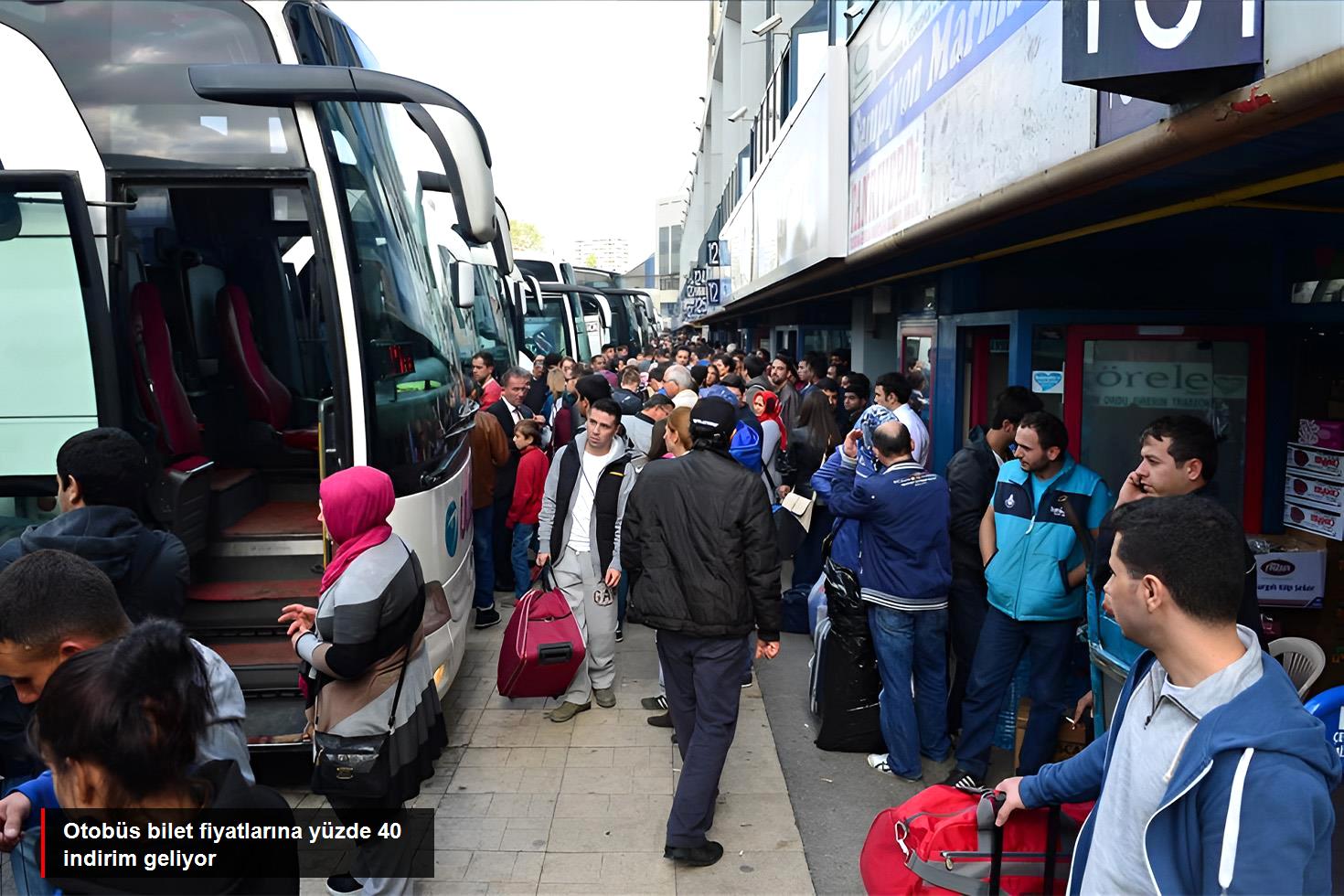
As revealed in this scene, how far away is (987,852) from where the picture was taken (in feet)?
8.59

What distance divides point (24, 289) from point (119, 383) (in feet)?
1.79

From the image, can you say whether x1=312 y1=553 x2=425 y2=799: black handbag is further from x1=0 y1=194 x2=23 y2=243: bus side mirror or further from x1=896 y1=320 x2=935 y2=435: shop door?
x1=896 y1=320 x2=935 y2=435: shop door

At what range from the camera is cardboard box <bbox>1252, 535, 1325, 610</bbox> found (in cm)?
466

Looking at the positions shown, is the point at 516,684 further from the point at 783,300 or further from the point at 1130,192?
the point at 783,300

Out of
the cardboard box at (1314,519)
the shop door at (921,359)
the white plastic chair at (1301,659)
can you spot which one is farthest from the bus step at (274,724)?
the shop door at (921,359)

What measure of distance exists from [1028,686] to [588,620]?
2462 mm

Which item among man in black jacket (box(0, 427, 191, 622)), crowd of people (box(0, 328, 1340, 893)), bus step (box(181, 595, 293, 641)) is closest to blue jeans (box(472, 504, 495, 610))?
crowd of people (box(0, 328, 1340, 893))

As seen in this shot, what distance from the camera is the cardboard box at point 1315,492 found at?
4.81m

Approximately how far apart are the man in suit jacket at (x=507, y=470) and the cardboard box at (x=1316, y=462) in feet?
16.2

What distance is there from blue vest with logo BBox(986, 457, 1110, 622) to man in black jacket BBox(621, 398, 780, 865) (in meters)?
1.06

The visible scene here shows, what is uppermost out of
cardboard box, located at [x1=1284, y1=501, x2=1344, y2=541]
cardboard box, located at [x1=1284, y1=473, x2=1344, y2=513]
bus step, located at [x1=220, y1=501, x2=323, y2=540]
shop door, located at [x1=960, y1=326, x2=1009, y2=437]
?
shop door, located at [x1=960, y1=326, x2=1009, y2=437]

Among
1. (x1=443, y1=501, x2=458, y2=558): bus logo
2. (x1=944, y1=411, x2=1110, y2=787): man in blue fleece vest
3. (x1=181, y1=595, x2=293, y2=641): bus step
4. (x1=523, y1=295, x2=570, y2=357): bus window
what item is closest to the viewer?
(x1=944, y1=411, x2=1110, y2=787): man in blue fleece vest

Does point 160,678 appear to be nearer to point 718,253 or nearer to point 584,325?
point 584,325

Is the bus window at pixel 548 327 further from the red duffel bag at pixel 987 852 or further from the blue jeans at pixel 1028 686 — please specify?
the red duffel bag at pixel 987 852
